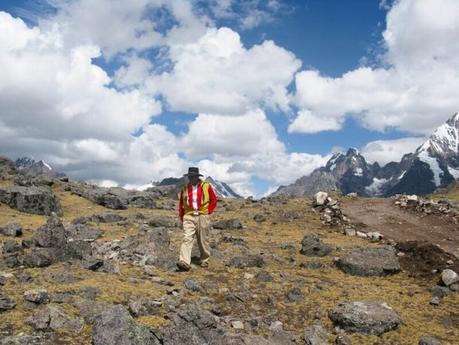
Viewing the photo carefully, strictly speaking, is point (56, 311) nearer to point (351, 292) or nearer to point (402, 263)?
point (351, 292)

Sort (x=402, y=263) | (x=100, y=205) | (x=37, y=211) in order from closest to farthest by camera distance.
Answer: (x=402, y=263) → (x=37, y=211) → (x=100, y=205)

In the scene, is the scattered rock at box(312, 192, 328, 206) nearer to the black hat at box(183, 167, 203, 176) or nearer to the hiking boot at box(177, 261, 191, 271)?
the black hat at box(183, 167, 203, 176)

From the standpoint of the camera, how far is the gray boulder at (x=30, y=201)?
34.8m

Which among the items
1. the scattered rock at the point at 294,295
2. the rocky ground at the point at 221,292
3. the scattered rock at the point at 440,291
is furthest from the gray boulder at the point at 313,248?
the scattered rock at the point at 294,295

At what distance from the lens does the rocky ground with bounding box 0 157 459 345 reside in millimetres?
11562

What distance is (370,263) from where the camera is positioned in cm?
1964

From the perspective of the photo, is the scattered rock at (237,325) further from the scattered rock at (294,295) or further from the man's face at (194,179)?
the man's face at (194,179)

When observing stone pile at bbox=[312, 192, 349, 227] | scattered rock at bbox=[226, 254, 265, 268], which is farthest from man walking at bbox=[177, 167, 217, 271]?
stone pile at bbox=[312, 192, 349, 227]

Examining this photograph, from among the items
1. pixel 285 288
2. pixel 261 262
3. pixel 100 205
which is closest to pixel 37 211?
pixel 100 205

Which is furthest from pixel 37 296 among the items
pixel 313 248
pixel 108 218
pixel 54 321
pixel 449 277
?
pixel 108 218

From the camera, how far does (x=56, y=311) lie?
1180 cm

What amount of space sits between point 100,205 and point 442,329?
1301 inches

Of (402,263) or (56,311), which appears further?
(402,263)

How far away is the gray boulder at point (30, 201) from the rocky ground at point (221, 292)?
1095 centimetres
